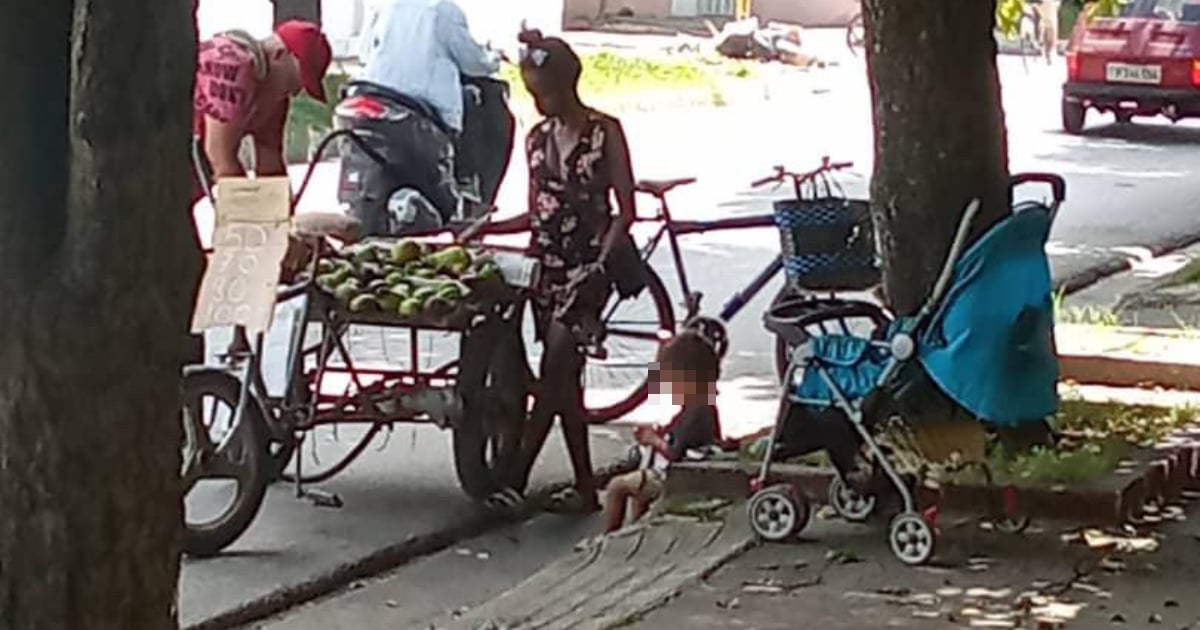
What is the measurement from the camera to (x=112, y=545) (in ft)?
13.8

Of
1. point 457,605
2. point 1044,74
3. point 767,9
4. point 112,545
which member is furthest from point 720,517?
point 767,9

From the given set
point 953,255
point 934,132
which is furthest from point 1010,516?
point 934,132

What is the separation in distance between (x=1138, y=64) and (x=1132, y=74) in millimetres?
131

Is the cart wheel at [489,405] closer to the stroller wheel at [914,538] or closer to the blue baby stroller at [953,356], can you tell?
the blue baby stroller at [953,356]

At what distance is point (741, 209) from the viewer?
17578mm

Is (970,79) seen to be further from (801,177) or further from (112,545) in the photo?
(112,545)

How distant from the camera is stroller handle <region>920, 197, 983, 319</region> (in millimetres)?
7238

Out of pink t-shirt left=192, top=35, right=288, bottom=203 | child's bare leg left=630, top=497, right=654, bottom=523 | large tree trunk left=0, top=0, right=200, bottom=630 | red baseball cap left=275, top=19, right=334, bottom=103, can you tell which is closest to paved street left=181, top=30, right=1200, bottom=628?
child's bare leg left=630, top=497, right=654, bottom=523

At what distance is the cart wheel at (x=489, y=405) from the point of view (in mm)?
8688

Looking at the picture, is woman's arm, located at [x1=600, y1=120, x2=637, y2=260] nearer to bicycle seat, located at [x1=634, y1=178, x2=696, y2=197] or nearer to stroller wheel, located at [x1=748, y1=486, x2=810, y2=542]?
bicycle seat, located at [x1=634, y1=178, x2=696, y2=197]

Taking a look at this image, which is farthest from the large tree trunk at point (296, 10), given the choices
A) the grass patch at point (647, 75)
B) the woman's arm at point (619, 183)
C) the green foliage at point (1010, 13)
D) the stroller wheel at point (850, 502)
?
the stroller wheel at point (850, 502)

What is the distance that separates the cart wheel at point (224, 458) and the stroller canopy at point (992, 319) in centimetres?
230

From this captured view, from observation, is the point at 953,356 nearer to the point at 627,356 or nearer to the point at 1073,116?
the point at 627,356

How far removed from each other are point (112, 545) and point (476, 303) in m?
4.46
